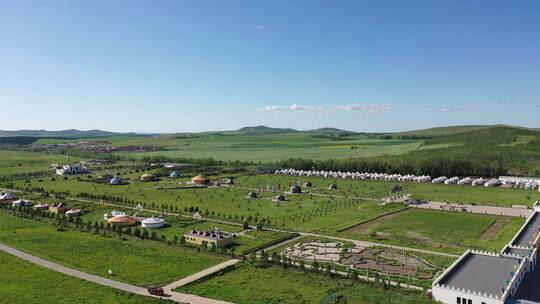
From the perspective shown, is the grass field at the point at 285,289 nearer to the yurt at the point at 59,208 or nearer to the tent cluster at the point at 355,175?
the yurt at the point at 59,208

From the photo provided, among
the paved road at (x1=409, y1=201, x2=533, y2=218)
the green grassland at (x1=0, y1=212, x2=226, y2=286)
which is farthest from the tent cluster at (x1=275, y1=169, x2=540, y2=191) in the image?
the green grassland at (x1=0, y1=212, x2=226, y2=286)

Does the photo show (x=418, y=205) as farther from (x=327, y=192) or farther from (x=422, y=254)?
(x=422, y=254)

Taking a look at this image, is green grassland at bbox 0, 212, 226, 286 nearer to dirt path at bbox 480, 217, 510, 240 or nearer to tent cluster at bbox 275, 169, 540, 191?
dirt path at bbox 480, 217, 510, 240

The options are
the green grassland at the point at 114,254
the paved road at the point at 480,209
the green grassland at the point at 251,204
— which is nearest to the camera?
the green grassland at the point at 114,254

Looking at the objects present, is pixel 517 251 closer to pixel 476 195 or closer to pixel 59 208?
pixel 476 195

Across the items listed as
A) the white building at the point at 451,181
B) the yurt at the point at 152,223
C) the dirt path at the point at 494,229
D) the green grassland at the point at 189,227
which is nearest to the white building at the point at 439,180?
the white building at the point at 451,181

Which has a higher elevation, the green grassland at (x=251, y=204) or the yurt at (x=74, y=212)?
the green grassland at (x=251, y=204)
